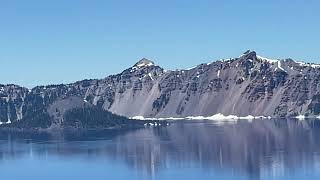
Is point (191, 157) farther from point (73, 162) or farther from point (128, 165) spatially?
point (73, 162)

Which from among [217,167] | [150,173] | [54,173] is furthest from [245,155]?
[54,173]

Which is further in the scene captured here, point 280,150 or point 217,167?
point 280,150

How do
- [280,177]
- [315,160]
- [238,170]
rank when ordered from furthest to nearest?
[315,160] → [238,170] → [280,177]

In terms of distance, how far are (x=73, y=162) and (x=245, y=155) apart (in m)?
48.8

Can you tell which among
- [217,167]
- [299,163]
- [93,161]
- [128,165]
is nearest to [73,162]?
[93,161]

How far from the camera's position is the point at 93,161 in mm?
193875

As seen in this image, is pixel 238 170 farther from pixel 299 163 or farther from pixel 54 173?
pixel 54 173

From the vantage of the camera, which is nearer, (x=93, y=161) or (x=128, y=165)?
Result: (x=128, y=165)

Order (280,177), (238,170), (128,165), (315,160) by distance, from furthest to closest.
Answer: (128,165) < (315,160) < (238,170) < (280,177)

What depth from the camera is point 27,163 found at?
199375 millimetres

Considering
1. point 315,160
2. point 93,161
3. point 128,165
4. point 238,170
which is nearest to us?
point 238,170

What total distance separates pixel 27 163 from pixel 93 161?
20.7m

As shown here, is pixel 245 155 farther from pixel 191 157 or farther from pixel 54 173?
pixel 54 173

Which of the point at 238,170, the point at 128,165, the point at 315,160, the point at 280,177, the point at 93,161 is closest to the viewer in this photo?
the point at 280,177
